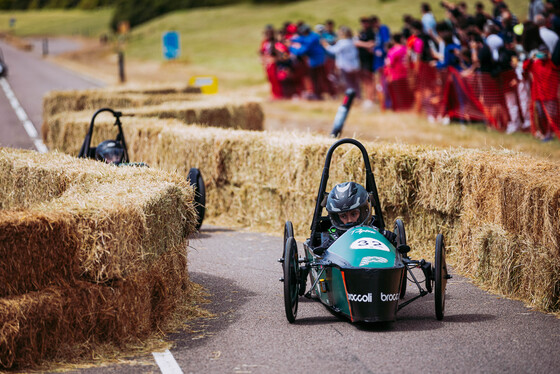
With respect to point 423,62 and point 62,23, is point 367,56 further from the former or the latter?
point 62,23

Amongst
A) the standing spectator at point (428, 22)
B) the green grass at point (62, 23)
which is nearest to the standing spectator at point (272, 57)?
the standing spectator at point (428, 22)

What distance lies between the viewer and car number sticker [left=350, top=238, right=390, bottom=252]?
677 cm

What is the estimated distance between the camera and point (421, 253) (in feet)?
31.0

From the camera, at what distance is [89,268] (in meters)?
5.97

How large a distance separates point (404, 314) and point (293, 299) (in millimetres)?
1079

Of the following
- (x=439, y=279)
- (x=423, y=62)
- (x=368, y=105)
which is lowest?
(x=439, y=279)

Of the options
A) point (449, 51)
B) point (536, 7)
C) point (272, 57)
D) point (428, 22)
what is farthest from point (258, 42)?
point (449, 51)

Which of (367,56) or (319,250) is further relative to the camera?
(367,56)

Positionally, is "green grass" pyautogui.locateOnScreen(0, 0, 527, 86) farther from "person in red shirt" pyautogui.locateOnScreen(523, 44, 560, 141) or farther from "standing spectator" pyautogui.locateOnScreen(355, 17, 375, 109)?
"person in red shirt" pyautogui.locateOnScreen(523, 44, 560, 141)

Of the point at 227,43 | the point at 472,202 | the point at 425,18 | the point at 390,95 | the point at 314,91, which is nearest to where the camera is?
the point at 472,202

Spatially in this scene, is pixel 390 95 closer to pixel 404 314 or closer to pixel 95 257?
pixel 404 314

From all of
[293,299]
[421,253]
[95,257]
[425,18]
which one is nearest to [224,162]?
[421,253]

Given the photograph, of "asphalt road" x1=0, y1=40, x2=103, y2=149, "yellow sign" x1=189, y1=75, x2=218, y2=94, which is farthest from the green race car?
"yellow sign" x1=189, y1=75, x2=218, y2=94

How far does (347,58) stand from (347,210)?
51.8 feet
